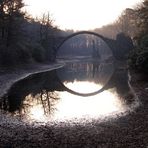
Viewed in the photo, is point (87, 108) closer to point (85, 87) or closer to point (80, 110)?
point (80, 110)

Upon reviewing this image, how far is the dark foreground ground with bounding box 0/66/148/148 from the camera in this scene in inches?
566

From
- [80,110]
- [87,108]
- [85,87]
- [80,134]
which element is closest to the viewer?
[80,134]

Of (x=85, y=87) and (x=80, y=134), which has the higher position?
(x=80, y=134)

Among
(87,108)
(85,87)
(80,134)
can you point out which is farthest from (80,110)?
(85,87)

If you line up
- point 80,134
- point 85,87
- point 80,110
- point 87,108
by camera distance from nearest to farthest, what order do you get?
point 80,134, point 80,110, point 87,108, point 85,87

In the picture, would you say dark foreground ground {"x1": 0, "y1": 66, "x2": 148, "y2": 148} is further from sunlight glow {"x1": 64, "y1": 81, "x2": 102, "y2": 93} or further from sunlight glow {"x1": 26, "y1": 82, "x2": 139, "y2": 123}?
sunlight glow {"x1": 64, "y1": 81, "x2": 102, "y2": 93}

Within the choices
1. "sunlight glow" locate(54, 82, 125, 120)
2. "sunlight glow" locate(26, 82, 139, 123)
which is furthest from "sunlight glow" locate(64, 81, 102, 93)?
"sunlight glow" locate(26, 82, 139, 123)

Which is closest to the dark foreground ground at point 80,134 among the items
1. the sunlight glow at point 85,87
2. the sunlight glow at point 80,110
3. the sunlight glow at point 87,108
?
A: the sunlight glow at point 80,110

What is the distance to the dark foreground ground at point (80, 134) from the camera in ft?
47.2

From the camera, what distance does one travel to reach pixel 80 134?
16094 millimetres

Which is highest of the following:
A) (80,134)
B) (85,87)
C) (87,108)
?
(80,134)

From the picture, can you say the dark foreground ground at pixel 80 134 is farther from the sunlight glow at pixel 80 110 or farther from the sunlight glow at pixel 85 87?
the sunlight glow at pixel 85 87

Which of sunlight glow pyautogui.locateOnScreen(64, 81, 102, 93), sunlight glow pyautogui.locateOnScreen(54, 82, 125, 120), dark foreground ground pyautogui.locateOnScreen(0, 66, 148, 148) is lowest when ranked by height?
sunlight glow pyautogui.locateOnScreen(64, 81, 102, 93)

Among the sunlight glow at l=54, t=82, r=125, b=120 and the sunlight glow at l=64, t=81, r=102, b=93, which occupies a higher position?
the sunlight glow at l=54, t=82, r=125, b=120
